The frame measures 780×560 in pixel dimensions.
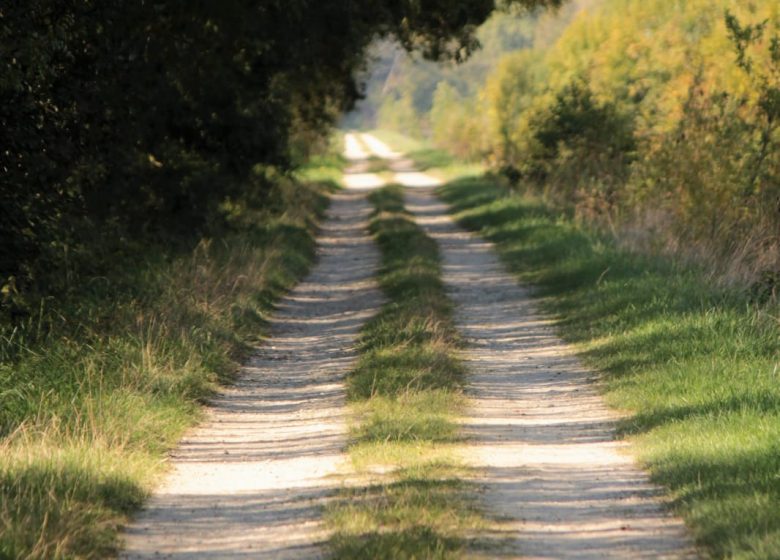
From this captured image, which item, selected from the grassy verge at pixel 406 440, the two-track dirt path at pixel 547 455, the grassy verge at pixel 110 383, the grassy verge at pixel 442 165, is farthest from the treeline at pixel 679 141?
the grassy verge at pixel 110 383

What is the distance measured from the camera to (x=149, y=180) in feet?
61.8

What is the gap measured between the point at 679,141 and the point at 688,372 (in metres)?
11.9

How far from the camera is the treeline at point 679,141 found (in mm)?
21875

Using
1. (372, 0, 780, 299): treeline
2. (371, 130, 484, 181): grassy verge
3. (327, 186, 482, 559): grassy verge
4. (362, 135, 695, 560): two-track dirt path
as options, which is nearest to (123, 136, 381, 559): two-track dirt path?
(327, 186, 482, 559): grassy verge

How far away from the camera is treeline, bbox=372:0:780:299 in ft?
71.8

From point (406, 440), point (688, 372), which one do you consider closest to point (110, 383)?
point (406, 440)

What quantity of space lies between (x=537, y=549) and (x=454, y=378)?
5489 mm

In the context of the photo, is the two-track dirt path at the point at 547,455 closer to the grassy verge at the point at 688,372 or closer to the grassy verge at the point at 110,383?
the grassy verge at the point at 688,372

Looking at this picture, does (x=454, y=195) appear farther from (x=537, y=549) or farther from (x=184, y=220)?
(x=537, y=549)

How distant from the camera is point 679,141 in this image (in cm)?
2319

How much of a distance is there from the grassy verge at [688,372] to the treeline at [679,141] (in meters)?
1.25

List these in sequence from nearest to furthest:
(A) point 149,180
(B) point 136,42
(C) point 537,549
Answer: (C) point 537,549 → (B) point 136,42 → (A) point 149,180

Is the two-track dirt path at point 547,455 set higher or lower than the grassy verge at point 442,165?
higher

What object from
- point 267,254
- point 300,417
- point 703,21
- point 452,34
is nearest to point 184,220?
point 267,254
